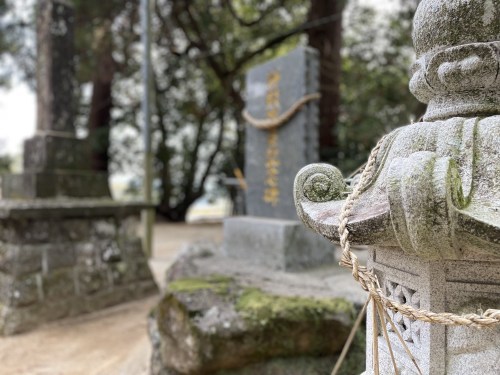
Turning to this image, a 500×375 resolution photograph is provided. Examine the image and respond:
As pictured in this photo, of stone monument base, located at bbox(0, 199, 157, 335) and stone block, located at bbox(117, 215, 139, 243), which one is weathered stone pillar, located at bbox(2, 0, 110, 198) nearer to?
stone monument base, located at bbox(0, 199, 157, 335)

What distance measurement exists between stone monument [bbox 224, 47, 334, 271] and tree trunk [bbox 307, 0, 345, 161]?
310cm

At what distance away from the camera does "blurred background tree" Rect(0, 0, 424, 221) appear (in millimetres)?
6852

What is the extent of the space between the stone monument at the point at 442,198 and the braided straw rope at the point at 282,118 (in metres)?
2.16

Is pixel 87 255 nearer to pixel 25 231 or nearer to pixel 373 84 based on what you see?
→ pixel 25 231

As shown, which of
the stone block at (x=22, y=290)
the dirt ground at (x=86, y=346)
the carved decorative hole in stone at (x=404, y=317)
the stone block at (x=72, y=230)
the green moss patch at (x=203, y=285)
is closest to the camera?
the carved decorative hole in stone at (x=404, y=317)

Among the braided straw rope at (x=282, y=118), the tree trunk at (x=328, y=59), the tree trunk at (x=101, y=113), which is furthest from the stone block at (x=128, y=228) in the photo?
the tree trunk at (x=101, y=113)

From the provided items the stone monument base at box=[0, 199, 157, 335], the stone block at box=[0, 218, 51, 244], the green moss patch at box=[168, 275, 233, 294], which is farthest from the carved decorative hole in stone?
the stone block at box=[0, 218, 51, 244]

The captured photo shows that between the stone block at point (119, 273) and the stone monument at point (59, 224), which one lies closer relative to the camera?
the stone monument at point (59, 224)

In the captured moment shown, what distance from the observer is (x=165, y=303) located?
2.70m

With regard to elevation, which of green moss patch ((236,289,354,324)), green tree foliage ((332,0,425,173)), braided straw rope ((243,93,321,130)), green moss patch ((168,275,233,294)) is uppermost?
green tree foliage ((332,0,425,173))

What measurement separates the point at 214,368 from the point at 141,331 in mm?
1809

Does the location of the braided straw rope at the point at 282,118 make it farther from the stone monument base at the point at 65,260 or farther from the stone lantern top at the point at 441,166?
the stone lantern top at the point at 441,166

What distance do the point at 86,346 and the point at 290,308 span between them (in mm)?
2148

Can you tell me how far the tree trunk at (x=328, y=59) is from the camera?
6.89 m
